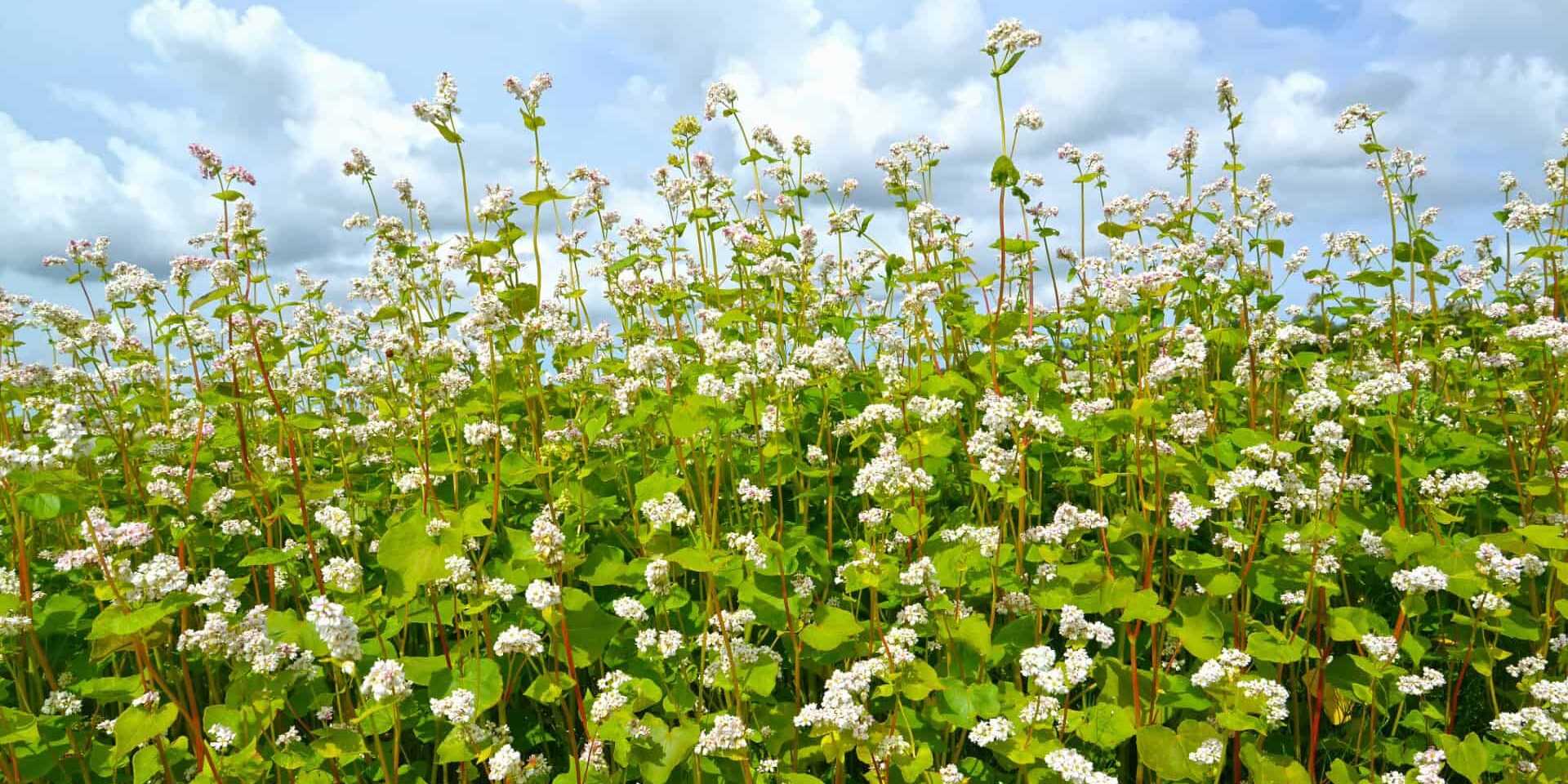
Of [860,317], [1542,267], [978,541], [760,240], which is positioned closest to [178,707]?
[978,541]

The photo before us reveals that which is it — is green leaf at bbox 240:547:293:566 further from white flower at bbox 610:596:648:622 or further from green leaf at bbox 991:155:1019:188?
green leaf at bbox 991:155:1019:188

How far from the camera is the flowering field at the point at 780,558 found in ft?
11.5

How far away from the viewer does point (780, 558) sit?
3.74m

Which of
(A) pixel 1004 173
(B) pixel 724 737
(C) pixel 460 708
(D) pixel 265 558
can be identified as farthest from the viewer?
(A) pixel 1004 173

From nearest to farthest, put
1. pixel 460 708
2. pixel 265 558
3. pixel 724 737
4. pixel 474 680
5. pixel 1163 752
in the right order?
1. pixel 460 708
2. pixel 724 737
3. pixel 1163 752
4. pixel 474 680
5. pixel 265 558

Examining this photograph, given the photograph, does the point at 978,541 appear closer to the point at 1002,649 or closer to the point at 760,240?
the point at 1002,649

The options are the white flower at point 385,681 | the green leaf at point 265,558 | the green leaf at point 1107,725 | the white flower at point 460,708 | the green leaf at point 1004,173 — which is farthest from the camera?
the green leaf at point 1004,173

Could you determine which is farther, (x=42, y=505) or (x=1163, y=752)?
(x=42, y=505)

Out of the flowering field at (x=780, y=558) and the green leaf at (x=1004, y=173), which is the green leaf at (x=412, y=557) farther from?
the green leaf at (x=1004, y=173)

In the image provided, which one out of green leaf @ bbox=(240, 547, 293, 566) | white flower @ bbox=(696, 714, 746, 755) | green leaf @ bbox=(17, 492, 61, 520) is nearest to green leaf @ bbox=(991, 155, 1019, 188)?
white flower @ bbox=(696, 714, 746, 755)

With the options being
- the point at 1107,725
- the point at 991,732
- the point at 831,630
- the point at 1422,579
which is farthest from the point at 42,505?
the point at 1422,579

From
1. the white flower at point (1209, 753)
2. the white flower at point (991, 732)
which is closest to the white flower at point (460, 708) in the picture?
the white flower at point (991, 732)

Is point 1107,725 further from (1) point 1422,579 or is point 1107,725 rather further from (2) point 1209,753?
(1) point 1422,579

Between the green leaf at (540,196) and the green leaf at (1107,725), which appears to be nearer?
the green leaf at (1107,725)
